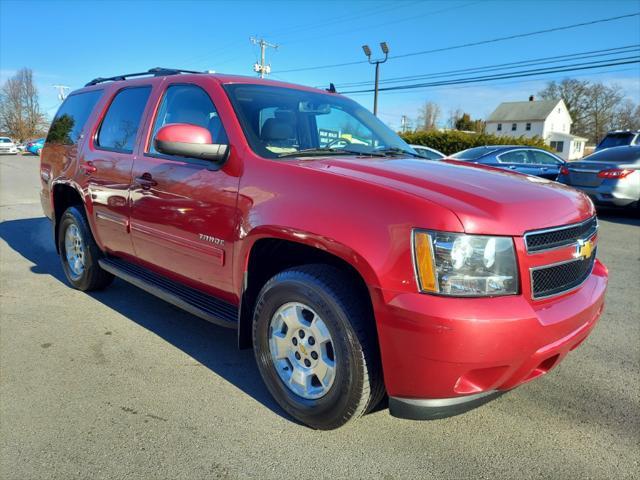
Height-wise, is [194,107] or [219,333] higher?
[194,107]

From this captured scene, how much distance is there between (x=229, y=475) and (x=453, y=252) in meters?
1.44

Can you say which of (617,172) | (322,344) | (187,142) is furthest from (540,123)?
(322,344)

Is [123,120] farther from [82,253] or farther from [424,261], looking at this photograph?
[424,261]

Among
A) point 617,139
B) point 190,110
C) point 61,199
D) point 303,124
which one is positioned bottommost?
point 61,199

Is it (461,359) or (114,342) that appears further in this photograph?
(114,342)

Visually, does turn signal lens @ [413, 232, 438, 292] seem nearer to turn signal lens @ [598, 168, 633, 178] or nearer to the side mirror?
the side mirror

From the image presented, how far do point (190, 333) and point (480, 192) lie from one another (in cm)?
256

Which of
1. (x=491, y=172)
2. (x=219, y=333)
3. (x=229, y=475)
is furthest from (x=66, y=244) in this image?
(x=491, y=172)

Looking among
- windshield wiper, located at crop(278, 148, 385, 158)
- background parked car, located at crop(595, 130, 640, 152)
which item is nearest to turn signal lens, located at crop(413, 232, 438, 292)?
windshield wiper, located at crop(278, 148, 385, 158)

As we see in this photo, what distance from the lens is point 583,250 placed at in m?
2.43

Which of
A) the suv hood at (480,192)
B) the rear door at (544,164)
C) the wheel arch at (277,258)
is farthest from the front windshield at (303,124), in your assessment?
the rear door at (544,164)

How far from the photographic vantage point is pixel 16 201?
1123 cm

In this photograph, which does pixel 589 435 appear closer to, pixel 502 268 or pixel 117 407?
pixel 502 268

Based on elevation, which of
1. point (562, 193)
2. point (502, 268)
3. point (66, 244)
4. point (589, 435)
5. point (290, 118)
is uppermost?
point (290, 118)
